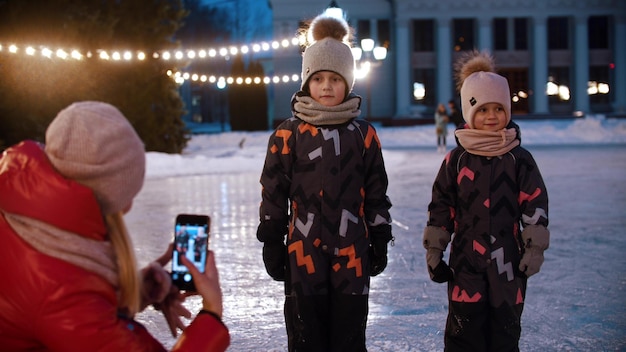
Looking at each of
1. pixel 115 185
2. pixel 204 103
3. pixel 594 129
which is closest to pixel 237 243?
pixel 115 185

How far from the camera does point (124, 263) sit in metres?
1.71

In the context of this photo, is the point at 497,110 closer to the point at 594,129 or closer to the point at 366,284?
the point at 366,284

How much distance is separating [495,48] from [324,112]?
4122cm

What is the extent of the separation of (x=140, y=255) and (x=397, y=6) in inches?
1434

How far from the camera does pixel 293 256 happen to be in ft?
11.1

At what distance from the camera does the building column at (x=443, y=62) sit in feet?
136

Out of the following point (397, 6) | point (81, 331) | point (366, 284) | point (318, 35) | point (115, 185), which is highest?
point (397, 6)

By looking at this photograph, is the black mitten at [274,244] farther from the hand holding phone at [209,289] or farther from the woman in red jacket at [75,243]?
the woman in red jacket at [75,243]

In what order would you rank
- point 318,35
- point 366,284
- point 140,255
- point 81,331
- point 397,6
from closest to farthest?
point 81,331, point 366,284, point 318,35, point 140,255, point 397,6

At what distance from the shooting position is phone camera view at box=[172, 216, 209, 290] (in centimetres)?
207

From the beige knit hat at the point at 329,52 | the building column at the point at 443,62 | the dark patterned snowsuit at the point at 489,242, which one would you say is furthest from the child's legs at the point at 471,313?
the building column at the point at 443,62

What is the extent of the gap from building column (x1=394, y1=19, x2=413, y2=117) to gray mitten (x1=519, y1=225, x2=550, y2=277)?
125 feet

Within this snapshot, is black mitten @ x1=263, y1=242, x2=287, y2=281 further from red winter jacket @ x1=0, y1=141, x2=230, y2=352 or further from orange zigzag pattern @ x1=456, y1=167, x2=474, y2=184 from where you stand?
red winter jacket @ x1=0, y1=141, x2=230, y2=352

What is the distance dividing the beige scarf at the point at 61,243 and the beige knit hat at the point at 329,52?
207 centimetres
